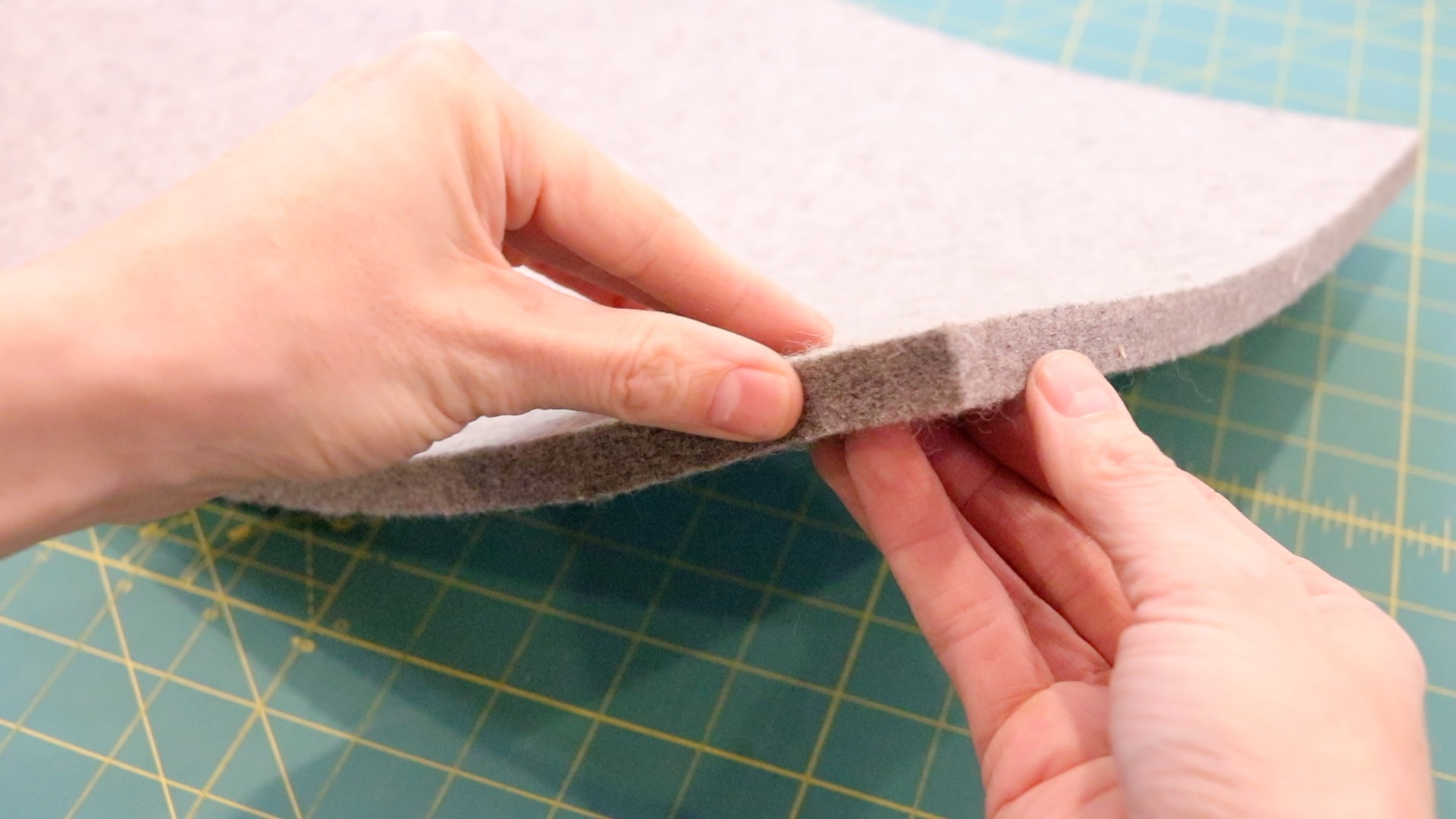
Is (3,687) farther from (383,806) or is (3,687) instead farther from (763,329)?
(763,329)

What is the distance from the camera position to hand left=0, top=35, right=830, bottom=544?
2.05ft

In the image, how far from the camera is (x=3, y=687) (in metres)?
1.10

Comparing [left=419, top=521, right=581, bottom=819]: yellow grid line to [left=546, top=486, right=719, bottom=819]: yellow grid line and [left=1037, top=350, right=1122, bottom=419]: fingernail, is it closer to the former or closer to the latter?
[left=546, top=486, right=719, bottom=819]: yellow grid line

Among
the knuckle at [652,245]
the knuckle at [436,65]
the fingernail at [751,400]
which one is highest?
the knuckle at [436,65]

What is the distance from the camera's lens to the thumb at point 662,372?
0.70 metres

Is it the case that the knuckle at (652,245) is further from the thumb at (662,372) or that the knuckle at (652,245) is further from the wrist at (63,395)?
the wrist at (63,395)

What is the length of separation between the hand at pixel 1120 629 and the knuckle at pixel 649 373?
20cm

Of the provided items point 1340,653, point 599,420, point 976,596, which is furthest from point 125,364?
point 1340,653

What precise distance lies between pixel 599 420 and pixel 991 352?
14.2 inches

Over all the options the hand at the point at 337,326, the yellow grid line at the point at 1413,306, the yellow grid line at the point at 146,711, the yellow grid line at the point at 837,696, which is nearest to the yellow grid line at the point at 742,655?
the yellow grid line at the point at 837,696

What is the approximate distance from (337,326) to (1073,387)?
1.95 ft

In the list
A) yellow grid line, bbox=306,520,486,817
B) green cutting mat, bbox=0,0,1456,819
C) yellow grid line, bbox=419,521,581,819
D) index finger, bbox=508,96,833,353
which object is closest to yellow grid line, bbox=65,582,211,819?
green cutting mat, bbox=0,0,1456,819

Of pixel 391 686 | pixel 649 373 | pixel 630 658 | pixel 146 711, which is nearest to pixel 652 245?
pixel 649 373

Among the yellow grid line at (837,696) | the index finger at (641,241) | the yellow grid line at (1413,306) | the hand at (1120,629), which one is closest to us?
the hand at (1120,629)
